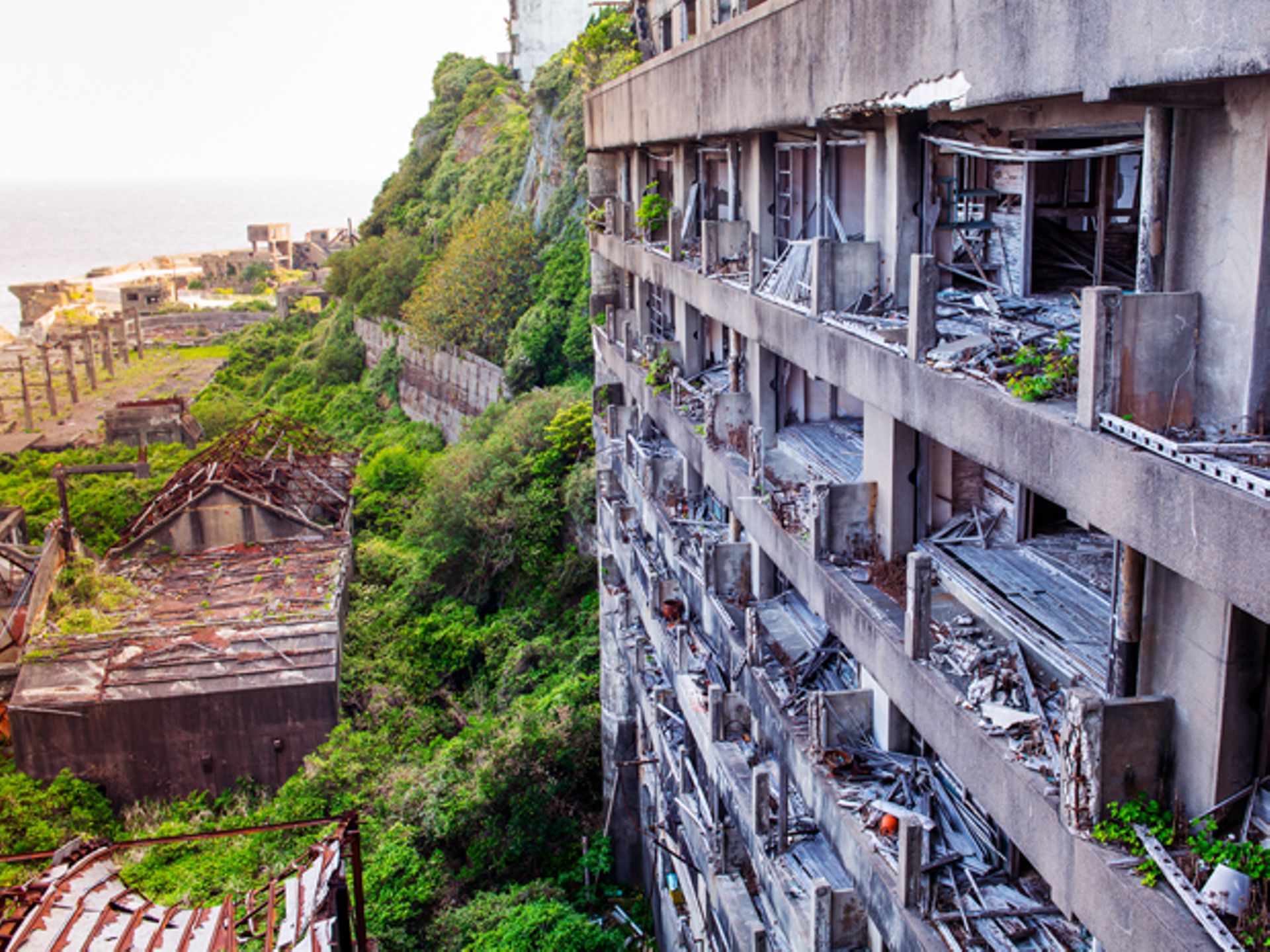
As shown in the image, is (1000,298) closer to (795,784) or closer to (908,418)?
(908,418)

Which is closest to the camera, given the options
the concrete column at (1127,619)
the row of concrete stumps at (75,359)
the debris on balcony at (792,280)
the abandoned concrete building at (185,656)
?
the concrete column at (1127,619)

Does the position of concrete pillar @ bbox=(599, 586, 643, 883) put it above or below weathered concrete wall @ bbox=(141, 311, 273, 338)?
below

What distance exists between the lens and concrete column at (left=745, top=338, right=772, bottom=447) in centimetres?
1565

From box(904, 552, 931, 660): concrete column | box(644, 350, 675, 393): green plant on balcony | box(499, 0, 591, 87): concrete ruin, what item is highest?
box(499, 0, 591, 87): concrete ruin

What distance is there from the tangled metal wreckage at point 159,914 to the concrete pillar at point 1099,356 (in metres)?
8.38

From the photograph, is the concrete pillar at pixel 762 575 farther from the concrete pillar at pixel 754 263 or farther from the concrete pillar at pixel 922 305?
the concrete pillar at pixel 922 305

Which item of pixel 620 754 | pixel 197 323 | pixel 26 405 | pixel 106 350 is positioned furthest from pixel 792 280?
pixel 197 323

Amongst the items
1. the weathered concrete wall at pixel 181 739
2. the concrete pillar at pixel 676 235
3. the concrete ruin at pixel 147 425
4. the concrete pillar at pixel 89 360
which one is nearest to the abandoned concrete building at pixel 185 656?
the weathered concrete wall at pixel 181 739

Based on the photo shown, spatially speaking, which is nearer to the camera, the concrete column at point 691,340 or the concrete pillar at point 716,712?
the concrete pillar at point 716,712

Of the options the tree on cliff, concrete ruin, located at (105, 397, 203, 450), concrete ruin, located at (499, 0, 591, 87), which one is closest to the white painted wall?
concrete ruin, located at (499, 0, 591, 87)

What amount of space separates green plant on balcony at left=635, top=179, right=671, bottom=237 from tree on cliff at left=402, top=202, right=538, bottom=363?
79.8 feet

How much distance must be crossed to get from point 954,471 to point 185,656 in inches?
868

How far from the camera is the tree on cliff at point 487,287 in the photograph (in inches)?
1817

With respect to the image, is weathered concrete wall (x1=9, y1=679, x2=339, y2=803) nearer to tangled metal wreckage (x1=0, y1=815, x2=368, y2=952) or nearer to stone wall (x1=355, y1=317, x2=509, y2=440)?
tangled metal wreckage (x1=0, y1=815, x2=368, y2=952)
